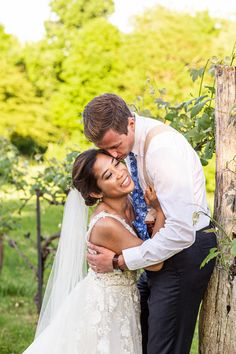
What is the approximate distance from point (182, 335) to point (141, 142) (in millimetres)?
874

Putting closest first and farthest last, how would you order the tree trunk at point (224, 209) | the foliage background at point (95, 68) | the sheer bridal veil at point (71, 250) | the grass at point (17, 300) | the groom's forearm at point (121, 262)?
the tree trunk at point (224, 209), the groom's forearm at point (121, 262), the sheer bridal veil at point (71, 250), the grass at point (17, 300), the foliage background at point (95, 68)

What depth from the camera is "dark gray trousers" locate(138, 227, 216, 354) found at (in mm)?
3092

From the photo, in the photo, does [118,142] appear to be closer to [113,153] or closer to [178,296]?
[113,153]

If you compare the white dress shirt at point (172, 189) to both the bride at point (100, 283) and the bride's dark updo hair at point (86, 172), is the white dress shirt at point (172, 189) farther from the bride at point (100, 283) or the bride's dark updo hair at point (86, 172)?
the bride's dark updo hair at point (86, 172)

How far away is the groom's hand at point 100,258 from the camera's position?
10.8ft

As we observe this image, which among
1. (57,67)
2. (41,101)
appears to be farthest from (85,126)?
(57,67)

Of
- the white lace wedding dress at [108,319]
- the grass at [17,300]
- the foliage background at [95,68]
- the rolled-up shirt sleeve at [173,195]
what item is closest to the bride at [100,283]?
the white lace wedding dress at [108,319]

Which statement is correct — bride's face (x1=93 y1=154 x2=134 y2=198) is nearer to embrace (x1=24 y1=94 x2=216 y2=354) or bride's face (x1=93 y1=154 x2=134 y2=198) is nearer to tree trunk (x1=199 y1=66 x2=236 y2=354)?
embrace (x1=24 y1=94 x2=216 y2=354)

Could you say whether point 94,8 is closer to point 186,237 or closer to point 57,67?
point 57,67

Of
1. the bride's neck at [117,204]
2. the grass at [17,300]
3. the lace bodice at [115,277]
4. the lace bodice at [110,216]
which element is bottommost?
the grass at [17,300]

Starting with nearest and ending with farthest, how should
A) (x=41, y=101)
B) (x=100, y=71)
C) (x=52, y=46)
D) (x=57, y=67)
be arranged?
(x=100, y=71)
(x=41, y=101)
(x=57, y=67)
(x=52, y=46)

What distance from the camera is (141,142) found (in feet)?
10.2

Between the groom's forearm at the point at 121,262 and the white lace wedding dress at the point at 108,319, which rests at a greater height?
the groom's forearm at the point at 121,262

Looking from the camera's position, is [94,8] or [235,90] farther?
[94,8]
